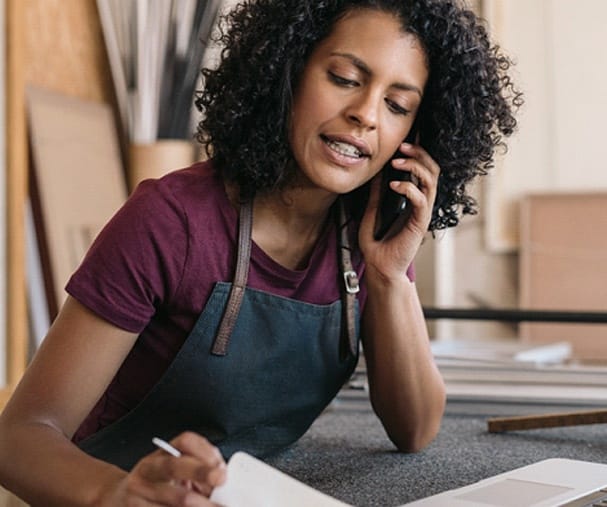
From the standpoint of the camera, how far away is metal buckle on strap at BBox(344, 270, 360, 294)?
4.00 ft

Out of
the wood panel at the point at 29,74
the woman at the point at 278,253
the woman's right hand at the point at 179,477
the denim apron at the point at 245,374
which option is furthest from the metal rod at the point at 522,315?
the wood panel at the point at 29,74

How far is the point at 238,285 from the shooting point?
1.09m

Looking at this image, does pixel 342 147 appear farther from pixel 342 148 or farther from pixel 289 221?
pixel 289 221

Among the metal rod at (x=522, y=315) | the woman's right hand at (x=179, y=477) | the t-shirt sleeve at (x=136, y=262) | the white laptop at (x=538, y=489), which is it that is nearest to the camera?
the woman's right hand at (x=179, y=477)

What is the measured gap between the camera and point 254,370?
1.11 meters

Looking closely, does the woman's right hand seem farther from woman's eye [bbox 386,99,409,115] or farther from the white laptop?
woman's eye [bbox 386,99,409,115]

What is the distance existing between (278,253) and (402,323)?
0.20 metres

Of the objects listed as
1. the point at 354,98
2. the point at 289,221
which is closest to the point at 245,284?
the point at 289,221

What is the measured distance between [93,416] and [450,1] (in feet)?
2.09

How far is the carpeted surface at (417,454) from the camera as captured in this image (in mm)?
1004

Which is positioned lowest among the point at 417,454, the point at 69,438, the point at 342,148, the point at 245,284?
the point at 417,454

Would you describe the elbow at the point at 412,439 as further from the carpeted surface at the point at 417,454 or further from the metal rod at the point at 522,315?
the metal rod at the point at 522,315

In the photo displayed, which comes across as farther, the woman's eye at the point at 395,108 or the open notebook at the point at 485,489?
the woman's eye at the point at 395,108

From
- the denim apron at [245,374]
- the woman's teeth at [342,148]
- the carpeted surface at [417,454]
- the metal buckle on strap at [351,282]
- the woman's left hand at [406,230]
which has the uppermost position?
the woman's teeth at [342,148]
